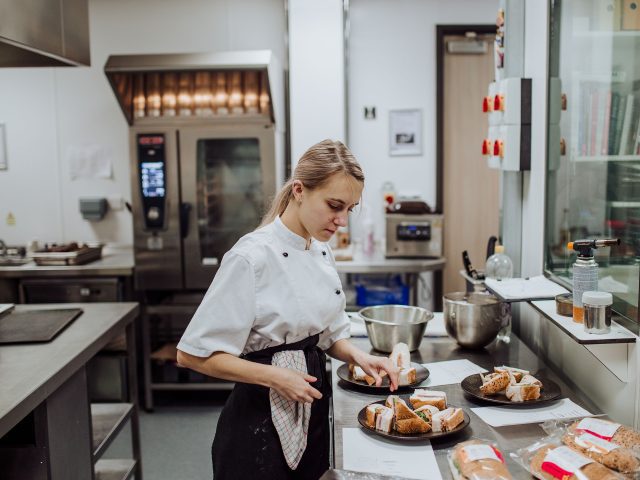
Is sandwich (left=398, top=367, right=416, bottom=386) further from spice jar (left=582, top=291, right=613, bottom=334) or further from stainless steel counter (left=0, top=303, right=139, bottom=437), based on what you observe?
stainless steel counter (left=0, top=303, right=139, bottom=437)

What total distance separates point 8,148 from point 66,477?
10.9 ft

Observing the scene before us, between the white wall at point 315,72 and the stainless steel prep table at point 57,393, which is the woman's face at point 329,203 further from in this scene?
the white wall at point 315,72

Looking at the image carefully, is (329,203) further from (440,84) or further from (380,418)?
(440,84)

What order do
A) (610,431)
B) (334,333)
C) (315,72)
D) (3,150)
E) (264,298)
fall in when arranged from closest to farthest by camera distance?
(610,431) → (264,298) → (334,333) → (315,72) → (3,150)

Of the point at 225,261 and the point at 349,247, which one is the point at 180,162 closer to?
the point at 349,247

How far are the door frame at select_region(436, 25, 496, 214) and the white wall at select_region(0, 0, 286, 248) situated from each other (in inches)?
43.9

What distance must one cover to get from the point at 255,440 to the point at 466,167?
3.50m

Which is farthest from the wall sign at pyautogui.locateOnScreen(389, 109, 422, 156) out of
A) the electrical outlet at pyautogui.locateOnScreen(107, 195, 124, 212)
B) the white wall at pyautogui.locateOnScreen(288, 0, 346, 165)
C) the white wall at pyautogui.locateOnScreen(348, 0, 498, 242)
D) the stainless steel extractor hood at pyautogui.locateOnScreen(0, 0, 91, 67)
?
the stainless steel extractor hood at pyautogui.locateOnScreen(0, 0, 91, 67)

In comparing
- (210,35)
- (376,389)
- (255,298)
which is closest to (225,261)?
(255,298)

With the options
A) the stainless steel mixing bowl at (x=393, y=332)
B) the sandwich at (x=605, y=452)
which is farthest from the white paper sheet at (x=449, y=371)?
the sandwich at (x=605, y=452)

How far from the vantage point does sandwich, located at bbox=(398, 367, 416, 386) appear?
2.02 meters

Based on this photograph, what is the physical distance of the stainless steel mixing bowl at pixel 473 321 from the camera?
2.35 m

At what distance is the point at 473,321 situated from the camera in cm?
236

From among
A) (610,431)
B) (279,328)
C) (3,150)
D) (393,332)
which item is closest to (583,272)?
(610,431)
